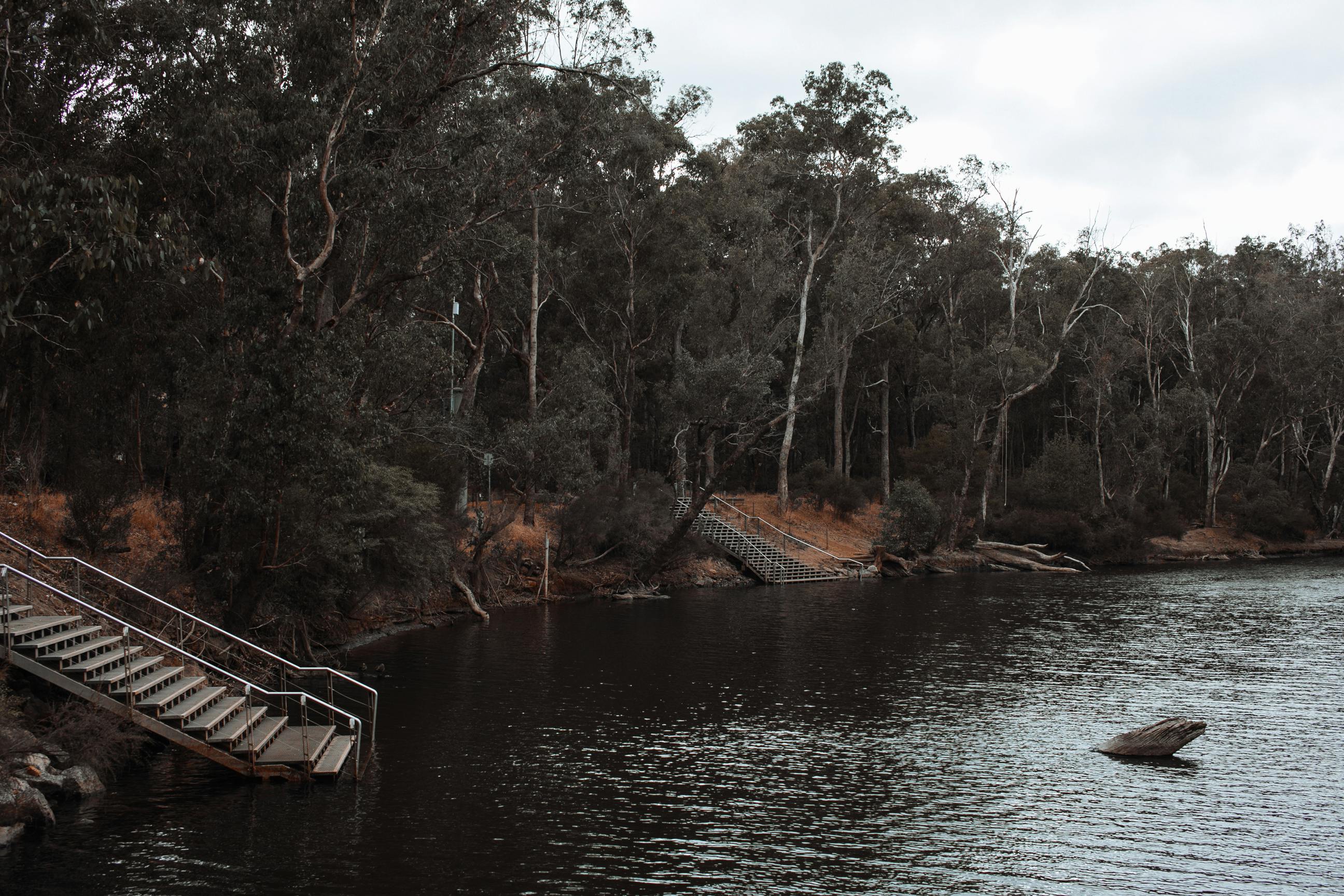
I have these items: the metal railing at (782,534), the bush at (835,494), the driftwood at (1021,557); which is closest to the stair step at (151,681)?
the metal railing at (782,534)

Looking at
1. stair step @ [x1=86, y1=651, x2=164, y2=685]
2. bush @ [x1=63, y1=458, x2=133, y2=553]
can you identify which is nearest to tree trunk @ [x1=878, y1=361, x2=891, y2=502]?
bush @ [x1=63, y1=458, x2=133, y2=553]

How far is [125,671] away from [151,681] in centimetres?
36

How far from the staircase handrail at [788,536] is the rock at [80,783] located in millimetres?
38130

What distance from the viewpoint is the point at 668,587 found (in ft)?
141

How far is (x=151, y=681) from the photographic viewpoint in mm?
13797

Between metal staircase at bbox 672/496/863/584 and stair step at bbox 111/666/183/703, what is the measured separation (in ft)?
99.8

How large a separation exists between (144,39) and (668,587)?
28.0 meters

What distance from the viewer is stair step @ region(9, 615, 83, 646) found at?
13.1m

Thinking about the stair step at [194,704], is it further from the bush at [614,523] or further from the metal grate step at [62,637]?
the bush at [614,523]

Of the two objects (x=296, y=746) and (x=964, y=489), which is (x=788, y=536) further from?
(x=296, y=746)

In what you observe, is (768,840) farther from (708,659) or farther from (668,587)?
(668,587)

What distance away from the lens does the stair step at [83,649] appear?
13.2 meters

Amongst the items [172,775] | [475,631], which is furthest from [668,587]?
[172,775]

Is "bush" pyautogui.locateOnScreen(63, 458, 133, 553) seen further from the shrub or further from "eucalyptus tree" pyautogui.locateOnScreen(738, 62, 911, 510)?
"eucalyptus tree" pyautogui.locateOnScreen(738, 62, 911, 510)
